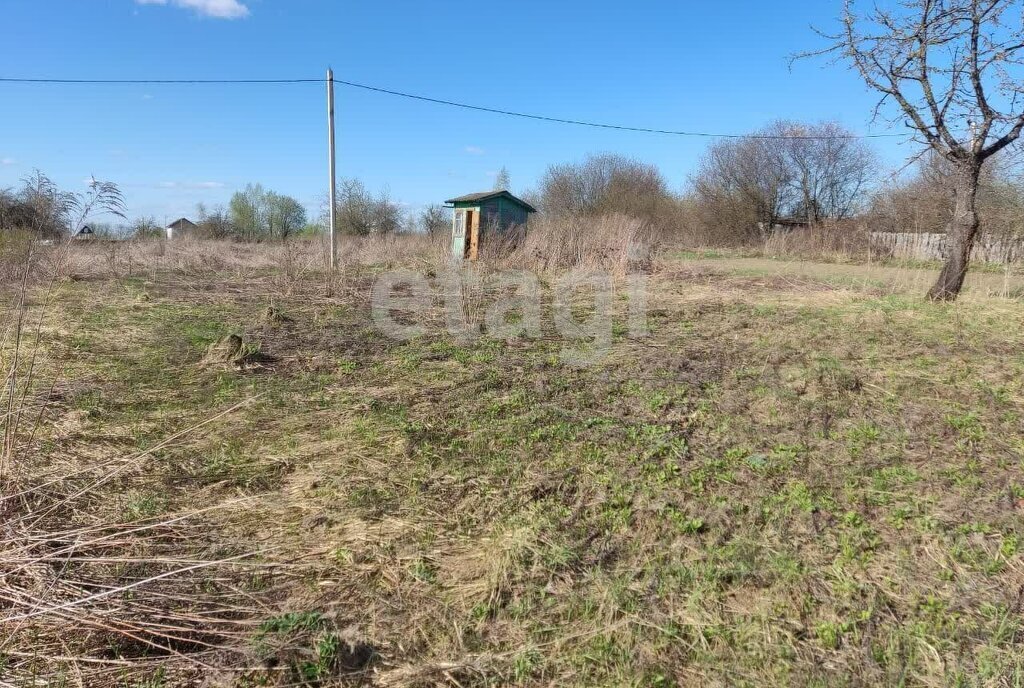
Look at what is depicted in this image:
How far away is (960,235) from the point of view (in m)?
7.63

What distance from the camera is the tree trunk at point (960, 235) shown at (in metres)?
7.51

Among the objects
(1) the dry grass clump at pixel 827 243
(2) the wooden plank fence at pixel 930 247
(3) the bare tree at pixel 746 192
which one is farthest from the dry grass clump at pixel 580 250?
(3) the bare tree at pixel 746 192

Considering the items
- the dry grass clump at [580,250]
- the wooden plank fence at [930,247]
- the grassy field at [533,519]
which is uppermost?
the wooden plank fence at [930,247]

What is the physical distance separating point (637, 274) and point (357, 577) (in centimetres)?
988

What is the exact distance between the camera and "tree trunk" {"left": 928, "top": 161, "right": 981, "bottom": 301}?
7.51m

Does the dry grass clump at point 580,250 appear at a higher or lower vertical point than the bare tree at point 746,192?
lower

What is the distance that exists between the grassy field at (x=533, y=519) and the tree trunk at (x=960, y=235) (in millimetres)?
3202

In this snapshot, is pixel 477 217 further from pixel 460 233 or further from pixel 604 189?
pixel 604 189

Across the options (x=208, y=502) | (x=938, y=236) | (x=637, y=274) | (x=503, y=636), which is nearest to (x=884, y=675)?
(x=503, y=636)

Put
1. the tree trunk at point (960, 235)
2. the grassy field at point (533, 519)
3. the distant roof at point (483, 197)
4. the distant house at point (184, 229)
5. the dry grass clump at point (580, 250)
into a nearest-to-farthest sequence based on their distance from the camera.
Result: the grassy field at point (533, 519)
the tree trunk at point (960, 235)
the dry grass clump at point (580, 250)
the distant roof at point (483, 197)
the distant house at point (184, 229)

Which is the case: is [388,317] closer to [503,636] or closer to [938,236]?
[503,636]

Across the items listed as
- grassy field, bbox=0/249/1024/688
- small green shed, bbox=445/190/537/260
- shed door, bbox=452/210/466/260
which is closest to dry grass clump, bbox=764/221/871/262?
small green shed, bbox=445/190/537/260

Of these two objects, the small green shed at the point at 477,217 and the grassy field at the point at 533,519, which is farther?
the small green shed at the point at 477,217

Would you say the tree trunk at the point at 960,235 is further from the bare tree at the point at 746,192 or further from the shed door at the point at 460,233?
the bare tree at the point at 746,192
